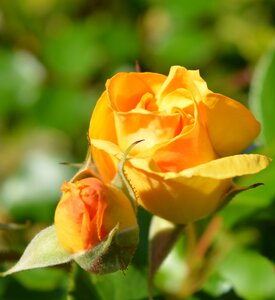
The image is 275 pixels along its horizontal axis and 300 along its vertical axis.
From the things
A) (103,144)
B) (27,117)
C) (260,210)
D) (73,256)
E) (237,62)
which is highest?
(103,144)

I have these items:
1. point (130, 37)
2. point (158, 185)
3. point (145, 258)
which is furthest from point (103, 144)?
point (130, 37)

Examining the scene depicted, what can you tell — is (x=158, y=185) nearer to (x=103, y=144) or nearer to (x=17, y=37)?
(x=103, y=144)

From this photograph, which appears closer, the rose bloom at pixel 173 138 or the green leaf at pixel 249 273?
the rose bloom at pixel 173 138

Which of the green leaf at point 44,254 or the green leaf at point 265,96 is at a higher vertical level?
the green leaf at point 44,254

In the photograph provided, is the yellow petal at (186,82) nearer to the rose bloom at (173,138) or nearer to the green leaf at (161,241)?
the rose bloom at (173,138)

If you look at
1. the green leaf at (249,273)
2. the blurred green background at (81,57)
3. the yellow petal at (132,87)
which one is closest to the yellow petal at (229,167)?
the yellow petal at (132,87)

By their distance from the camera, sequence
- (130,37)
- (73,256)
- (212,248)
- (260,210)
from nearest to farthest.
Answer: (73,256) < (260,210) < (212,248) < (130,37)
